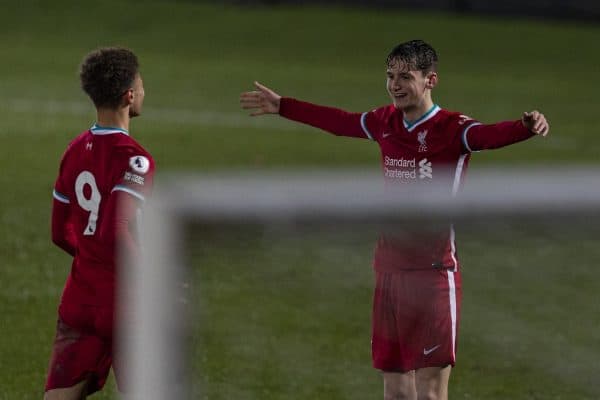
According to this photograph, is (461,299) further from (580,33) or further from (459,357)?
(580,33)

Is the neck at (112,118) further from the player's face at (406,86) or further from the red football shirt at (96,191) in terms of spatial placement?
the player's face at (406,86)

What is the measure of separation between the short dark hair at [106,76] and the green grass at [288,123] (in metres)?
1.32

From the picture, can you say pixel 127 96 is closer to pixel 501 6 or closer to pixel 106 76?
pixel 106 76

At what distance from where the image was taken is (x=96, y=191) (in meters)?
4.22

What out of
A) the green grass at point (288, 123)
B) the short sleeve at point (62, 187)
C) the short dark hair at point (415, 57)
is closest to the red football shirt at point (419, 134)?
the short dark hair at point (415, 57)

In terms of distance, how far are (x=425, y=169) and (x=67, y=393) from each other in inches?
61.1

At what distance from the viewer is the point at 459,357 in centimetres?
356

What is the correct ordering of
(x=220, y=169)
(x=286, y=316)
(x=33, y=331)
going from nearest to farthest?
(x=286, y=316) < (x=33, y=331) < (x=220, y=169)

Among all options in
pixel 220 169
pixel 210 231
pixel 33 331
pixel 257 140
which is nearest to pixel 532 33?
pixel 257 140

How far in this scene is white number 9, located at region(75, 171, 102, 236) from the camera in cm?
422

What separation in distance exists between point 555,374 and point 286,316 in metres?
0.73

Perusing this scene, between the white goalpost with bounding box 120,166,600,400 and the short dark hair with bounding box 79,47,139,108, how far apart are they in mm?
1936

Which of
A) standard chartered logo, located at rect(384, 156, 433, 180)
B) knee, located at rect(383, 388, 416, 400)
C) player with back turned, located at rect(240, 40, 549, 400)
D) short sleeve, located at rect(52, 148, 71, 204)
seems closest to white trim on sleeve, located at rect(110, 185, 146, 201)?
short sleeve, located at rect(52, 148, 71, 204)

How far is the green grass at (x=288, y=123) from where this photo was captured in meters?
2.90
